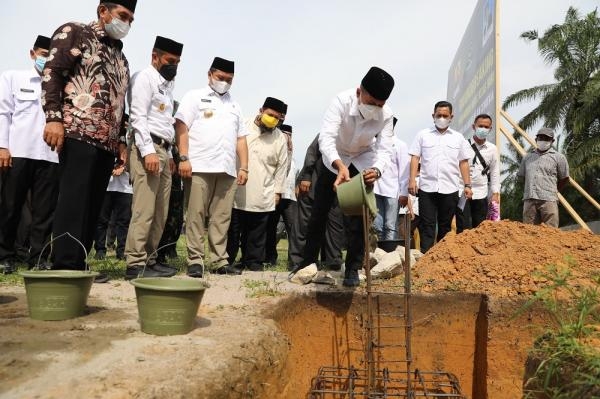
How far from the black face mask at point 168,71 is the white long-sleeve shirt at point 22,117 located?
1.19 metres

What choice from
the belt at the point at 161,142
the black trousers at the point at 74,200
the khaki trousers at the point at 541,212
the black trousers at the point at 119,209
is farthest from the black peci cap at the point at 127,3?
the khaki trousers at the point at 541,212

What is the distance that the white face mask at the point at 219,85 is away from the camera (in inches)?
183

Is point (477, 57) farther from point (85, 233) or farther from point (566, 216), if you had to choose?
point (566, 216)

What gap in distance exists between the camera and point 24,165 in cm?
426

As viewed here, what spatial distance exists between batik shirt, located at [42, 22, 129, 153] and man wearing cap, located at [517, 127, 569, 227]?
5.57 metres

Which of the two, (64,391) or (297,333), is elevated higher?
(64,391)

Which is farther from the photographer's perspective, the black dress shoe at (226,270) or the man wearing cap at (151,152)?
the black dress shoe at (226,270)

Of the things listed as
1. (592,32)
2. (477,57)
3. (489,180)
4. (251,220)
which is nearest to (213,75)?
(251,220)

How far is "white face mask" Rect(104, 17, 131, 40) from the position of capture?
139 inches

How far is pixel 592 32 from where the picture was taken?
21.3 m

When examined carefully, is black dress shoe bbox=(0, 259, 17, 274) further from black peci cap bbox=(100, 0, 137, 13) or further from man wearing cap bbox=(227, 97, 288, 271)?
black peci cap bbox=(100, 0, 137, 13)

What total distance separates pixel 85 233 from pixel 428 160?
3.76m

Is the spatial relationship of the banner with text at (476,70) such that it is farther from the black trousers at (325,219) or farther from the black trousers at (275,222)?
the black trousers at (325,219)

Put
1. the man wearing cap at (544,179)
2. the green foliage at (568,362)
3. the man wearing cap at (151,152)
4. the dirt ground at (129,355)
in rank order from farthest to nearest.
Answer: the man wearing cap at (544,179) < the man wearing cap at (151,152) < the green foliage at (568,362) < the dirt ground at (129,355)
